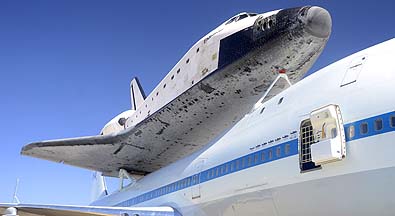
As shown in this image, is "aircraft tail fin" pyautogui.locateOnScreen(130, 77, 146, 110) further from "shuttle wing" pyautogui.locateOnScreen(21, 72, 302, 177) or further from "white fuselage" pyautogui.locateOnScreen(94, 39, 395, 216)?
"white fuselage" pyautogui.locateOnScreen(94, 39, 395, 216)

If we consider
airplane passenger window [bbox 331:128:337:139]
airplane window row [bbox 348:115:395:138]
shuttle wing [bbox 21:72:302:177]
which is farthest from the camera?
shuttle wing [bbox 21:72:302:177]

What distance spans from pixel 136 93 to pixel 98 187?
23.4ft

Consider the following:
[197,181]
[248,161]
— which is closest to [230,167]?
[248,161]

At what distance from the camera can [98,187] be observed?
1123 inches

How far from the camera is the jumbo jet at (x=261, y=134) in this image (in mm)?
5695

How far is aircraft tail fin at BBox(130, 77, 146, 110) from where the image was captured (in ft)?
93.6

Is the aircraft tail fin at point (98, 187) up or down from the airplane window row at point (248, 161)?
up

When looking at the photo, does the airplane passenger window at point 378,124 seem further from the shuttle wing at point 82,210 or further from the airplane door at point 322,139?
the shuttle wing at point 82,210

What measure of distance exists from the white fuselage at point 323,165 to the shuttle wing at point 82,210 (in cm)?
209

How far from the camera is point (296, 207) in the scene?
6.74 m

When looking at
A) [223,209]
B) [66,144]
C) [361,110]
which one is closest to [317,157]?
[361,110]

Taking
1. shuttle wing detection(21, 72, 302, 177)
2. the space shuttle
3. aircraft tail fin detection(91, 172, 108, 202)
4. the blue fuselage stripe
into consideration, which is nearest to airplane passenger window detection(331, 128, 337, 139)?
the blue fuselage stripe

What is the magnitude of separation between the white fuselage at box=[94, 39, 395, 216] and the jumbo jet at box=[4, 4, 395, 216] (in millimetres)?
17

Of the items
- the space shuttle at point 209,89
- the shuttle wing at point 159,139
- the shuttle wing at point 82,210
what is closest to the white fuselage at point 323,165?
the shuttle wing at point 82,210
